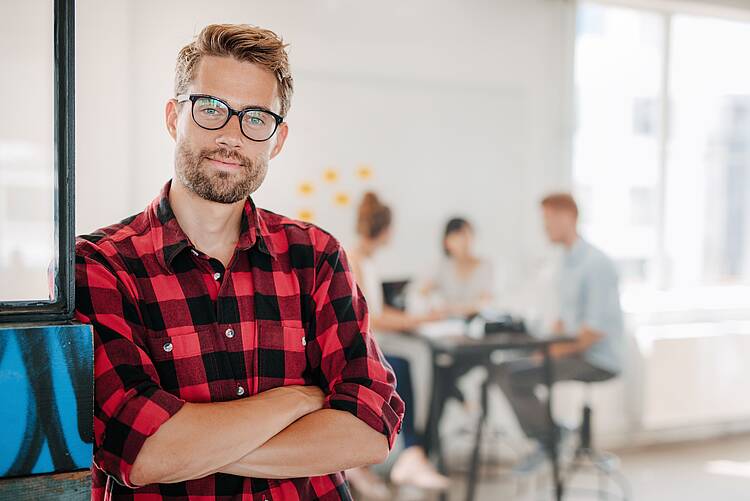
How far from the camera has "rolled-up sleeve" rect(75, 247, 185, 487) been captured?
116 centimetres

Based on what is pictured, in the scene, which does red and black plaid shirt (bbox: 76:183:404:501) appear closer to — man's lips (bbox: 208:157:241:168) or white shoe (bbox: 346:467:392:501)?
man's lips (bbox: 208:157:241:168)

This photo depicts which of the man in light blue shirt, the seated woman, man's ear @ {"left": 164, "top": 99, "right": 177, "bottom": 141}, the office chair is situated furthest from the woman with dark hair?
man's ear @ {"left": 164, "top": 99, "right": 177, "bottom": 141}

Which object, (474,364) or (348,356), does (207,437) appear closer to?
(348,356)

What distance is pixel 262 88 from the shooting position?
1.31 meters

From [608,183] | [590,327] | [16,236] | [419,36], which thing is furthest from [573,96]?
[16,236]

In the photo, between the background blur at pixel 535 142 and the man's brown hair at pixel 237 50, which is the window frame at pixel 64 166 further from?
the background blur at pixel 535 142

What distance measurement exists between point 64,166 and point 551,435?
9.44ft

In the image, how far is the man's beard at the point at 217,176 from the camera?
129 cm

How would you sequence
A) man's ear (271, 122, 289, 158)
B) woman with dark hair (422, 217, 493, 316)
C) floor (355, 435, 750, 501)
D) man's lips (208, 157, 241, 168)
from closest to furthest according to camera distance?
man's lips (208, 157, 241, 168), man's ear (271, 122, 289, 158), floor (355, 435, 750, 501), woman with dark hair (422, 217, 493, 316)

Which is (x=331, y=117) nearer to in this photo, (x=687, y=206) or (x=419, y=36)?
(x=419, y=36)

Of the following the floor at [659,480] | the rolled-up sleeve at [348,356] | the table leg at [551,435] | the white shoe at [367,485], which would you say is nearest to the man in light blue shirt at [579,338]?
the table leg at [551,435]

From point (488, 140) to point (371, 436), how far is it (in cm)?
299

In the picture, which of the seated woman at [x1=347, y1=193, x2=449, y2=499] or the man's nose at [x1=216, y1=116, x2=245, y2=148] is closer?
the man's nose at [x1=216, y1=116, x2=245, y2=148]

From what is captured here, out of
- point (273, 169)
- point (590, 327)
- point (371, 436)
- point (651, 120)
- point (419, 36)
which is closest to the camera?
point (371, 436)
